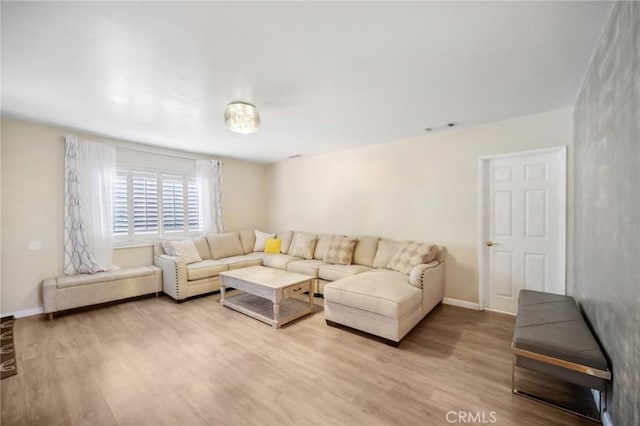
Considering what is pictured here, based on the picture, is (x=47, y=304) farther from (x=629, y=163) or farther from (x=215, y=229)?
(x=629, y=163)

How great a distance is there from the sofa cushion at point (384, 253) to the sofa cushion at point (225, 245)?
2.76 m

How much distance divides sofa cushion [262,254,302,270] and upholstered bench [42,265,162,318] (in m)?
1.71

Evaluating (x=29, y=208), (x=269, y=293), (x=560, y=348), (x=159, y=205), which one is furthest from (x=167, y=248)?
(x=560, y=348)

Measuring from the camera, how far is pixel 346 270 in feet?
12.4

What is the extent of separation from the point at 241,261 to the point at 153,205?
179 centimetres

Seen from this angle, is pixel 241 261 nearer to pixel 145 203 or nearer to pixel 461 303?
pixel 145 203

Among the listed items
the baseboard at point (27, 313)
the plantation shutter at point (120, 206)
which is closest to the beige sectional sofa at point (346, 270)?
the plantation shutter at point (120, 206)

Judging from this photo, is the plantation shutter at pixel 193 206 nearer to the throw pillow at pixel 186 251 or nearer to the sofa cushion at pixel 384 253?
the throw pillow at pixel 186 251

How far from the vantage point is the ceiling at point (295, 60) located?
1.48 metres

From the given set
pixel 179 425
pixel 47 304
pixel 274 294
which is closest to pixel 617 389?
pixel 179 425

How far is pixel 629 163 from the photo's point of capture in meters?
1.23

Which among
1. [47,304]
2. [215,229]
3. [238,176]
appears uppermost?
[238,176]

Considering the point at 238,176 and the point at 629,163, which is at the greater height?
the point at 238,176

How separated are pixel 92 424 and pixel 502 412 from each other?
8.62 ft
